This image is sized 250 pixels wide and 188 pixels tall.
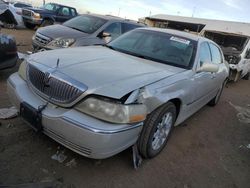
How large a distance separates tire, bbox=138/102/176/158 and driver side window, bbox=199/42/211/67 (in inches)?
49.5

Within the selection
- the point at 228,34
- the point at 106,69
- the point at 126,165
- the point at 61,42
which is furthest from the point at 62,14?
the point at 126,165

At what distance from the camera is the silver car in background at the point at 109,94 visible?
9.02 ft

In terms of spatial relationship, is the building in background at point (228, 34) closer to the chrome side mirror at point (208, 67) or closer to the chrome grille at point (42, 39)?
the chrome side mirror at point (208, 67)

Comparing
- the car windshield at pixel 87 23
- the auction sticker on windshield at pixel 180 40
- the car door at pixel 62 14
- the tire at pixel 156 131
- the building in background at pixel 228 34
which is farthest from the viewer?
the car door at pixel 62 14

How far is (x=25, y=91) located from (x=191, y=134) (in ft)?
9.21

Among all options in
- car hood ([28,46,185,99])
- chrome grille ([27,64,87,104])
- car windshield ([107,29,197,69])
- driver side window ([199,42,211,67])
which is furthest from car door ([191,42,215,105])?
chrome grille ([27,64,87,104])

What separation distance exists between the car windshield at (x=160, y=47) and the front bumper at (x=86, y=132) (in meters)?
1.57

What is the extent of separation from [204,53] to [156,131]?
78.9 inches

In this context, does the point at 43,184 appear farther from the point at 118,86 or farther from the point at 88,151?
the point at 118,86

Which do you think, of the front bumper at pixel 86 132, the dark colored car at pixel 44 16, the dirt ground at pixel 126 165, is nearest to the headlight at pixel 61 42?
the dirt ground at pixel 126 165

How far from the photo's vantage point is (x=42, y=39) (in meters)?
7.88

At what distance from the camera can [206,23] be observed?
14242mm

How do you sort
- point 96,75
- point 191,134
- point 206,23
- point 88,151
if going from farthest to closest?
point 206,23
point 191,134
point 96,75
point 88,151

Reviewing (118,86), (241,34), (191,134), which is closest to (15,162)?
(118,86)
